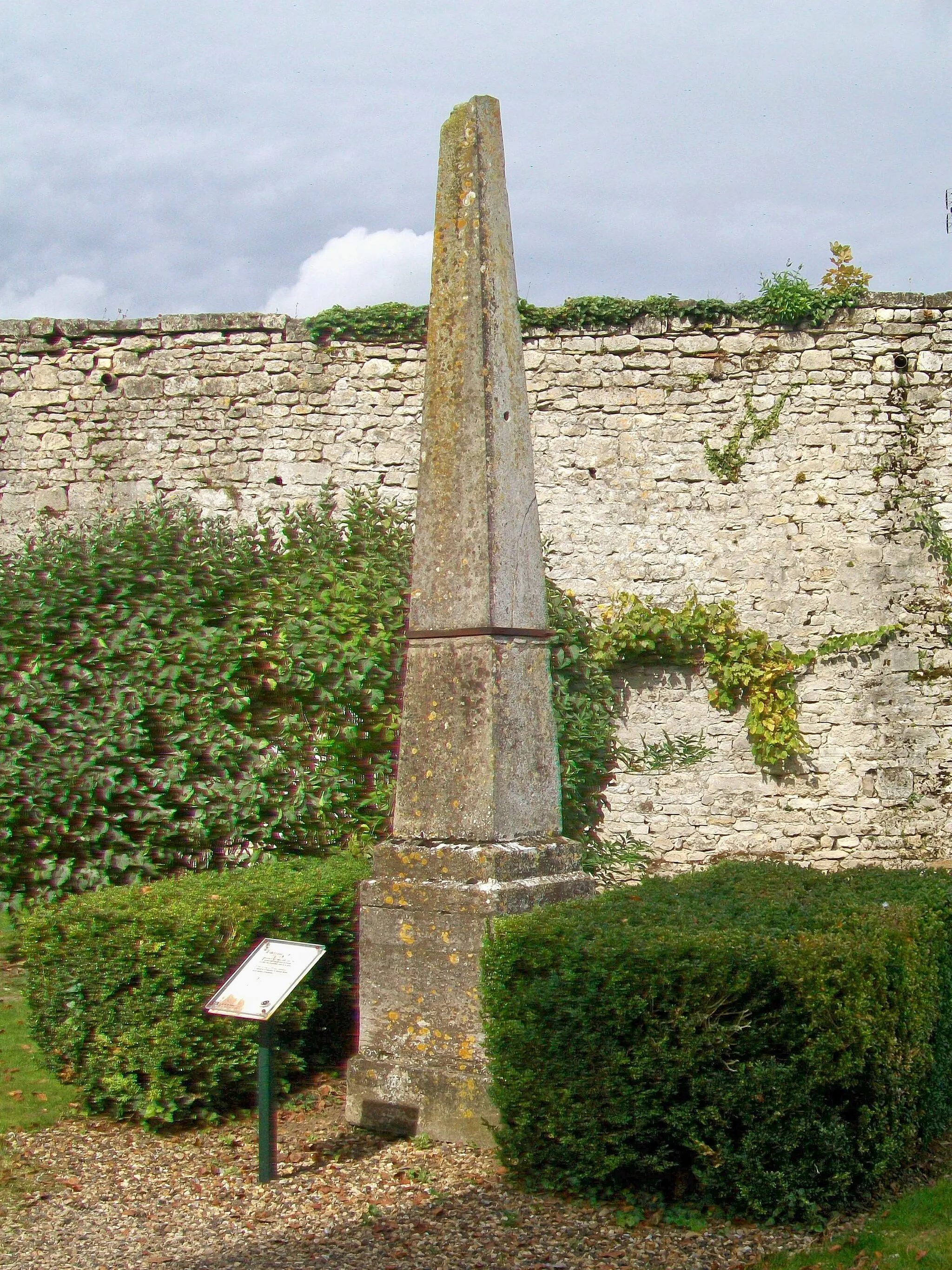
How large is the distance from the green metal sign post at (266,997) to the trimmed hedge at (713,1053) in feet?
2.32

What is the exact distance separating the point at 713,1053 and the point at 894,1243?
76cm

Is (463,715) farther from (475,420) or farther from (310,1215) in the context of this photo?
(310,1215)

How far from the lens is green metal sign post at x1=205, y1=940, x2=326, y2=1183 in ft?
14.1

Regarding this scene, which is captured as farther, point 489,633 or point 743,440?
point 743,440

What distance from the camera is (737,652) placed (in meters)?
9.40

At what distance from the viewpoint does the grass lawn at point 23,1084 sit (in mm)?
5223

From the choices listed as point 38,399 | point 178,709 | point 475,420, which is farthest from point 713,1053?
point 38,399

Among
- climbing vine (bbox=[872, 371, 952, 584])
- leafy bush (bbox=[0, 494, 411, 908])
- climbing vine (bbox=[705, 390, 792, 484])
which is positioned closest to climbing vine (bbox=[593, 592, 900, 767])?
climbing vine (bbox=[872, 371, 952, 584])

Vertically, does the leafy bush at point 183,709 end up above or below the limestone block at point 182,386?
below

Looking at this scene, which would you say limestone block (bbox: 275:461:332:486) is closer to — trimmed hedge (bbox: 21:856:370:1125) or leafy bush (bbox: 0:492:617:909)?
leafy bush (bbox: 0:492:617:909)

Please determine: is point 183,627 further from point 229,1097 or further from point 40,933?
point 229,1097

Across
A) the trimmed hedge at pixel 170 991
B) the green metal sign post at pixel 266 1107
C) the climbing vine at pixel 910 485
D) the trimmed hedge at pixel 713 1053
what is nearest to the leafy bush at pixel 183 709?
the trimmed hedge at pixel 170 991

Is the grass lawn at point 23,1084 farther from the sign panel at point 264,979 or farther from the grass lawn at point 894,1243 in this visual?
the grass lawn at point 894,1243

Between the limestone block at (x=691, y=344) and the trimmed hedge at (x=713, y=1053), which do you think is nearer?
the trimmed hedge at (x=713, y=1053)
